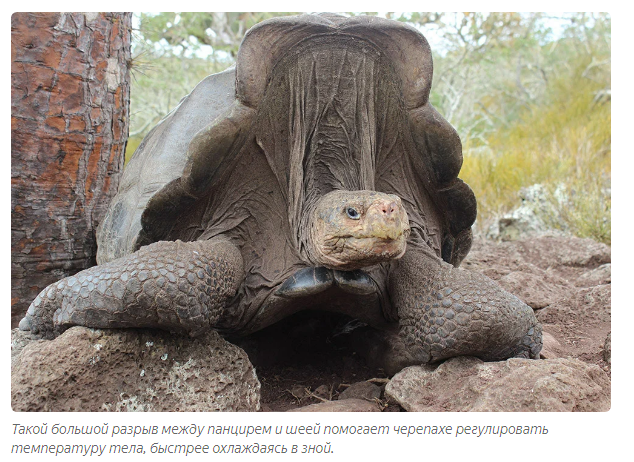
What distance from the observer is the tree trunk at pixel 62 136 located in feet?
9.66

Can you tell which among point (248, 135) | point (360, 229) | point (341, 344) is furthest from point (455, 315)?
point (248, 135)

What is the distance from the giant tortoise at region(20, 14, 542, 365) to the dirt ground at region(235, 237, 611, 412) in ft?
0.84

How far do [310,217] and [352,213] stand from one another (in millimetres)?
322

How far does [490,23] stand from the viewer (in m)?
10.7

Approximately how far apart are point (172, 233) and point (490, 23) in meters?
9.65

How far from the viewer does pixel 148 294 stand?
6.73ft

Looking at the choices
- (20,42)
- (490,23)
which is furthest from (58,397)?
(490,23)

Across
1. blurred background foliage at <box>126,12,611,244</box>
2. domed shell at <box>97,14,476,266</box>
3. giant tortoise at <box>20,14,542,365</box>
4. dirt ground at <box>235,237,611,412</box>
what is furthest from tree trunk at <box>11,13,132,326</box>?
blurred background foliage at <box>126,12,611,244</box>

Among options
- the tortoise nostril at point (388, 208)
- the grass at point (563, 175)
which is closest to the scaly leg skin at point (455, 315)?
the tortoise nostril at point (388, 208)

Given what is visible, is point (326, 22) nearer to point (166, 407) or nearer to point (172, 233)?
point (172, 233)

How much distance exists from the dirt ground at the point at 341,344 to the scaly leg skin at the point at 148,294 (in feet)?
1.71

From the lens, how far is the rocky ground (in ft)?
6.40

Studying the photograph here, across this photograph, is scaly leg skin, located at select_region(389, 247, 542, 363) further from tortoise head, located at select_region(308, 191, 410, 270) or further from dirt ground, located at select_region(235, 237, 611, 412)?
tortoise head, located at select_region(308, 191, 410, 270)

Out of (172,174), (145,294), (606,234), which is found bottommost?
(606,234)
